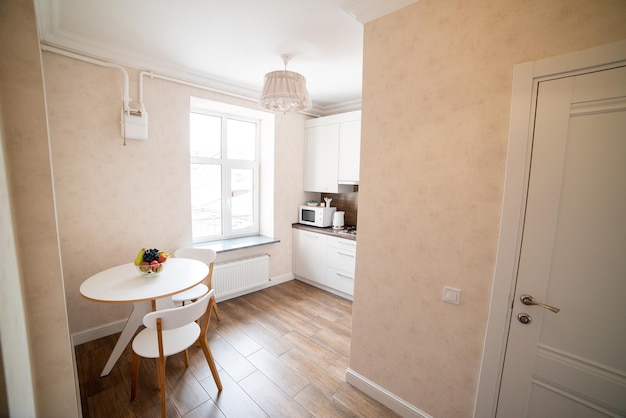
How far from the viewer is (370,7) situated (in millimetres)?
1605

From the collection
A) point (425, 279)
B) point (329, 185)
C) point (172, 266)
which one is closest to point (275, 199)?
point (329, 185)

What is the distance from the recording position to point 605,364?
3.64ft

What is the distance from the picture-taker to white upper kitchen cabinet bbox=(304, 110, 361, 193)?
3.38 meters

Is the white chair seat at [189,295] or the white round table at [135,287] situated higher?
the white round table at [135,287]

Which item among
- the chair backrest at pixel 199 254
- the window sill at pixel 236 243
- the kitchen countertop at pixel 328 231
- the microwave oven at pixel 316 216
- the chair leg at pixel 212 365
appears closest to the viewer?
the chair leg at pixel 212 365

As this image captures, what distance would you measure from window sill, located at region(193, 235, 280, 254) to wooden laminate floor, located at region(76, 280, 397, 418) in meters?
0.79

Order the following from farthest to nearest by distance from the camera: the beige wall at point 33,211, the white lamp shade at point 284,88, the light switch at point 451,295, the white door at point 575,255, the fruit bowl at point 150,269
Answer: the white lamp shade at point 284,88 → the fruit bowl at point 150,269 → the light switch at point 451,295 → the white door at point 575,255 → the beige wall at point 33,211

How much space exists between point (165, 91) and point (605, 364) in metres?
3.69

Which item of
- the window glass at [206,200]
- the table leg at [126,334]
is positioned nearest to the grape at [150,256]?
the table leg at [126,334]

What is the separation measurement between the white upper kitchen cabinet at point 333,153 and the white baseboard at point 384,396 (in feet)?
7.22

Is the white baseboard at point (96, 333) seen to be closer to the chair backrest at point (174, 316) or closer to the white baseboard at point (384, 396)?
the chair backrest at point (174, 316)

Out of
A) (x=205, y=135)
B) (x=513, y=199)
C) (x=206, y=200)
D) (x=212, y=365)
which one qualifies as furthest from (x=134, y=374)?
(x=205, y=135)

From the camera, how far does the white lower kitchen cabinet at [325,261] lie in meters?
3.32

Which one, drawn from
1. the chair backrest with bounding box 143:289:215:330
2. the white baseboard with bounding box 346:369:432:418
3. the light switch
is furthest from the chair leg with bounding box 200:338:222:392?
the light switch
